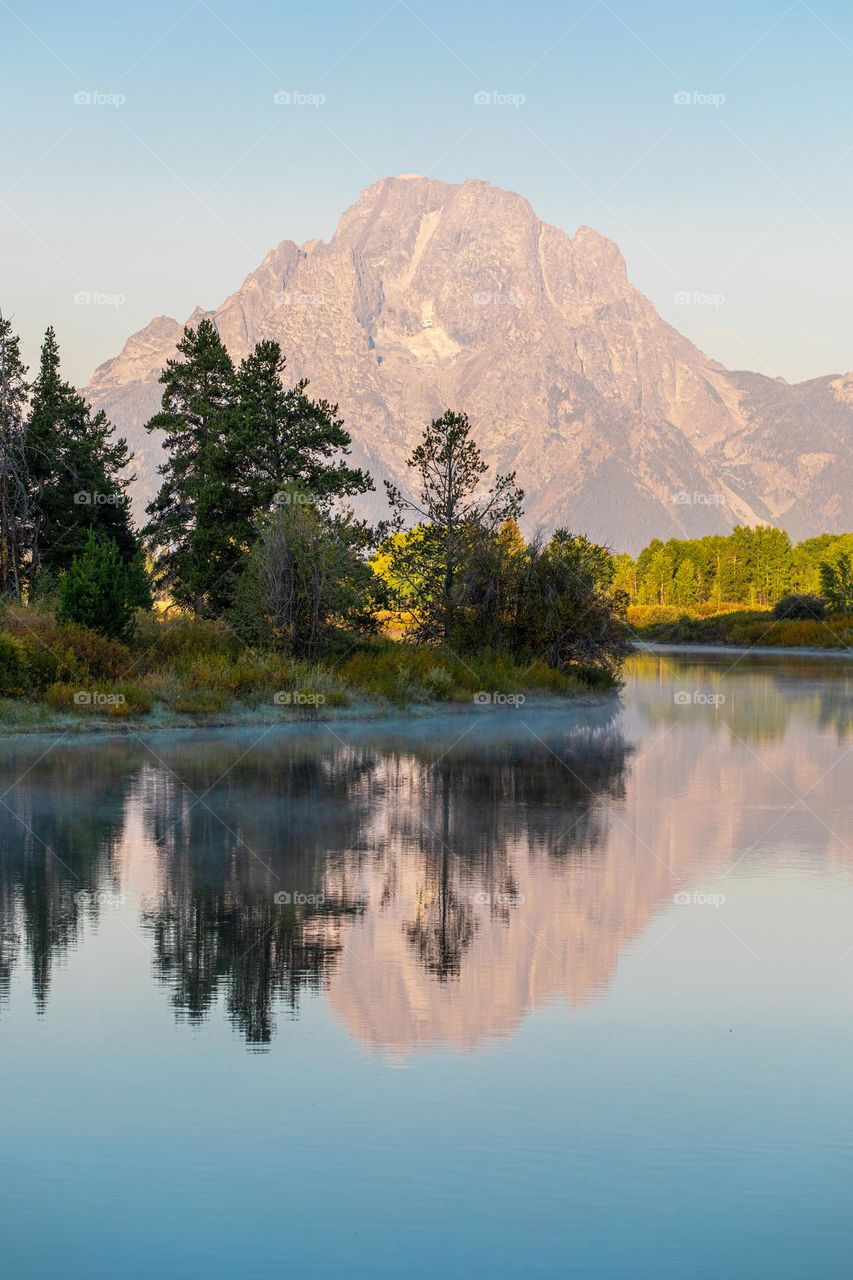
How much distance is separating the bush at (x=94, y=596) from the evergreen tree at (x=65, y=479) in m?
14.7

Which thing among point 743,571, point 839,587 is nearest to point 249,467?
point 839,587

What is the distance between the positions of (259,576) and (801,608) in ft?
289

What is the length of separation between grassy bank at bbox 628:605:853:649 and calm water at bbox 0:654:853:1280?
82101mm

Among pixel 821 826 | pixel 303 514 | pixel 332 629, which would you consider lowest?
pixel 821 826

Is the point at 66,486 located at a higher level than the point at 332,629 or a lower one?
higher

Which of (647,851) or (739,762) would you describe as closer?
(647,851)

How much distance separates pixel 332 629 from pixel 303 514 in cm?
318

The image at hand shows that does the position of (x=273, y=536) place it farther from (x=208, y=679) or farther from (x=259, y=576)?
(x=208, y=679)

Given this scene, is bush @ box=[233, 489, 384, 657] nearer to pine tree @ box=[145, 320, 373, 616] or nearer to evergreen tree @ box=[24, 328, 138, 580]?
pine tree @ box=[145, 320, 373, 616]

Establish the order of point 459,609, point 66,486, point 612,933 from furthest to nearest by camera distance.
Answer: point 66,486
point 459,609
point 612,933

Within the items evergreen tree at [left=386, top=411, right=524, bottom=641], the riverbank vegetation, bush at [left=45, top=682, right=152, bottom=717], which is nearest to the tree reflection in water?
bush at [left=45, top=682, right=152, bottom=717]

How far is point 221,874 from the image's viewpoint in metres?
13.3

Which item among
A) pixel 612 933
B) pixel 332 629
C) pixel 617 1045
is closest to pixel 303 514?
pixel 332 629

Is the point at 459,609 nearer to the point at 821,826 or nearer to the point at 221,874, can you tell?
the point at 821,826
